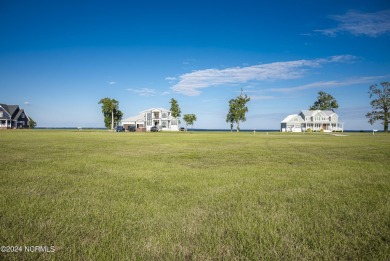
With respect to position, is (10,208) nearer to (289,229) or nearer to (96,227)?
(96,227)

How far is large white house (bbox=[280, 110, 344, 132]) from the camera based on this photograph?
103 m

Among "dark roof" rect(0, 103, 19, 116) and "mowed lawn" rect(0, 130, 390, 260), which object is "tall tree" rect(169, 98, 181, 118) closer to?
"dark roof" rect(0, 103, 19, 116)

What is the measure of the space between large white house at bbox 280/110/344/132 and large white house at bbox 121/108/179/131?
49.6 m

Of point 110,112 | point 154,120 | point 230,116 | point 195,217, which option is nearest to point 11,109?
point 110,112

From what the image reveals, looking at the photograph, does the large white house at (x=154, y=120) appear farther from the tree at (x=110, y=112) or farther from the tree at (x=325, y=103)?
the tree at (x=325, y=103)

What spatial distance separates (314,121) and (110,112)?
8431 centimetres

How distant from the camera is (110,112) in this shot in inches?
3935

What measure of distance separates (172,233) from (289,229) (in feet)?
5.93

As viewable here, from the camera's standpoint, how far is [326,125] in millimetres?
104875

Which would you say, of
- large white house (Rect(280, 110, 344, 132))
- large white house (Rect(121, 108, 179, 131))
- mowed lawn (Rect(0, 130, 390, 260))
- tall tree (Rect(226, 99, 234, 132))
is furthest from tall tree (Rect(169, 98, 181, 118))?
mowed lawn (Rect(0, 130, 390, 260))

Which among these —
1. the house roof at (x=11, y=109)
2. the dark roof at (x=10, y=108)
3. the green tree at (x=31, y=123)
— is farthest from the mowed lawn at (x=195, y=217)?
the green tree at (x=31, y=123)

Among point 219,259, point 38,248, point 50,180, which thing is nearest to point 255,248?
point 219,259

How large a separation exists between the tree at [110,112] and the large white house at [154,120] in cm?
641

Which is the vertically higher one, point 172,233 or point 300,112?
point 300,112
